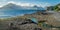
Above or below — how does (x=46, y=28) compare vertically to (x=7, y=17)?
below

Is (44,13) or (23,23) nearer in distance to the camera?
(23,23)

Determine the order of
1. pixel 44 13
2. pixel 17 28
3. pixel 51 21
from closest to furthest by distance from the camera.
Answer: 1. pixel 17 28
2. pixel 51 21
3. pixel 44 13

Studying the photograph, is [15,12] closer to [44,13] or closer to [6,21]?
[6,21]

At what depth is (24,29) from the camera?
23.1ft

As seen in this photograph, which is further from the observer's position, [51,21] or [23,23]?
[51,21]

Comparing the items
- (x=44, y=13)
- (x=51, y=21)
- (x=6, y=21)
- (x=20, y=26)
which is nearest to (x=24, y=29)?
(x=20, y=26)

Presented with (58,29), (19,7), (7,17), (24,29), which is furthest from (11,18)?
(58,29)

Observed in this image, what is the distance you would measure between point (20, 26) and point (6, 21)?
2.70ft

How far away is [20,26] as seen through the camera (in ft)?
23.7

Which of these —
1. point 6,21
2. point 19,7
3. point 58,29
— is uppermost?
point 19,7

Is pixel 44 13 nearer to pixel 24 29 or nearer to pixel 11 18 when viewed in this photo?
pixel 11 18

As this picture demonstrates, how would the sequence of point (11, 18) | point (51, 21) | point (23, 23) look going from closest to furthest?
point (23, 23), point (11, 18), point (51, 21)

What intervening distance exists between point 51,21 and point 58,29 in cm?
145

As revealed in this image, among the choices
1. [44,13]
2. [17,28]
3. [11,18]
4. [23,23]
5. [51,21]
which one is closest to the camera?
[17,28]
